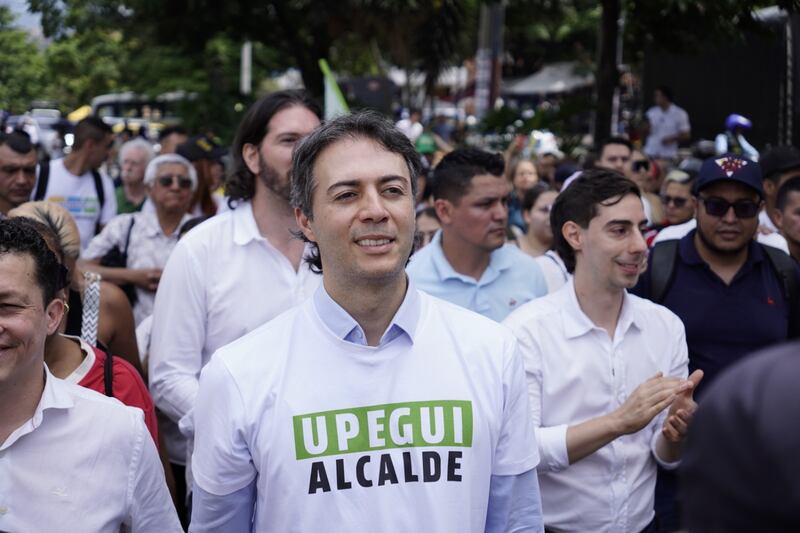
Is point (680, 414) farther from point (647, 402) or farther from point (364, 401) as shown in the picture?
point (364, 401)

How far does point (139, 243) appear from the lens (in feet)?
21.9

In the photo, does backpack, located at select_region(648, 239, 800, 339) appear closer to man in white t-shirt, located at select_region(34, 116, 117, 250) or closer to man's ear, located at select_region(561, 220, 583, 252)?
man's ear, located at select_region(561, 220, 583, 252)

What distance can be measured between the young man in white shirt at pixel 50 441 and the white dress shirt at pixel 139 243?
332cm

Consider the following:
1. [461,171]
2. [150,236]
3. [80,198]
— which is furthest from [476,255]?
[80,198]

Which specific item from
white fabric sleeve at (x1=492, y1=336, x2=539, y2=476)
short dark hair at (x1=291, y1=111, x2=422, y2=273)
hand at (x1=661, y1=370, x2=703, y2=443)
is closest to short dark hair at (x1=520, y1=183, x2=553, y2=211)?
hand at (x1=661, y1=370, x2=703, y2=443)

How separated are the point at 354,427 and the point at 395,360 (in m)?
0.21

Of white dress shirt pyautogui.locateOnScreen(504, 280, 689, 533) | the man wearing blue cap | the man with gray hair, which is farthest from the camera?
the man with gray hair

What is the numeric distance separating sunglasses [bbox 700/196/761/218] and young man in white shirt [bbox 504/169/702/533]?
86 centimetres

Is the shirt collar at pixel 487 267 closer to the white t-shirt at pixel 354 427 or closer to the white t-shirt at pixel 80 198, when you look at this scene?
the white t-shirt at pixel 354 427

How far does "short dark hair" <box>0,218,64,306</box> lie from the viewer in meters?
3.20

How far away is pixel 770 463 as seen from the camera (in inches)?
43.6

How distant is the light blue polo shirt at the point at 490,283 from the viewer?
5.22 meters

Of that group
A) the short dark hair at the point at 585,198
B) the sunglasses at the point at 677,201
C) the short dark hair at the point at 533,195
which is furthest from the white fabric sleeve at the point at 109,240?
the sunglasses at the point at 677,201

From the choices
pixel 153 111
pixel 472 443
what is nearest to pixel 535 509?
pixel 472 443
